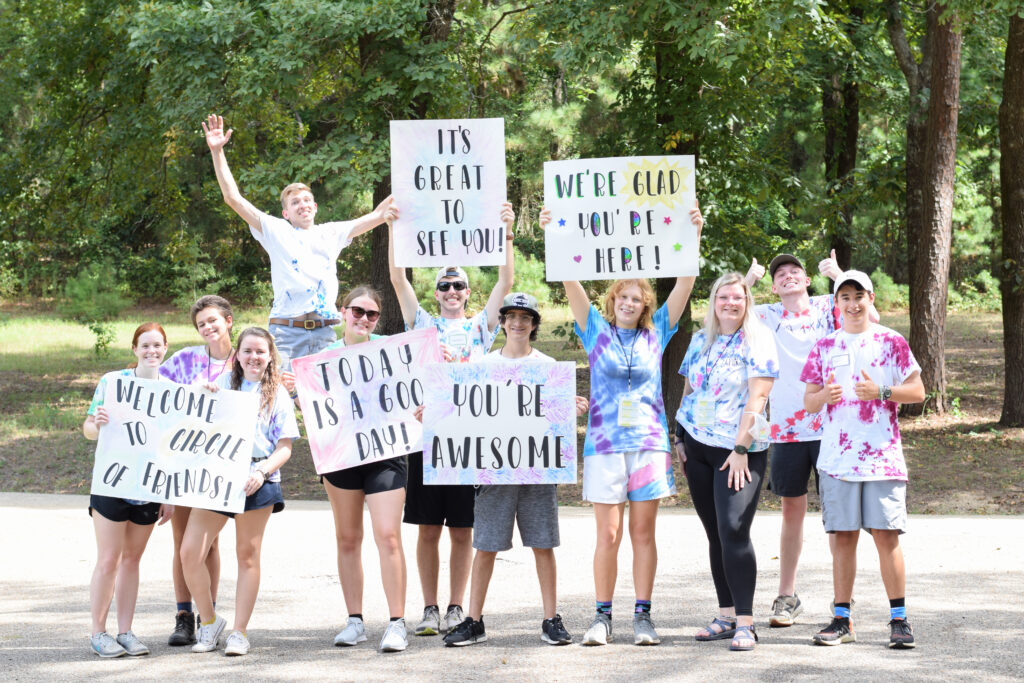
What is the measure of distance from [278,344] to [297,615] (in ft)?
5.37

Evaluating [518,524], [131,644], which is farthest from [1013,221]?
[131,644]

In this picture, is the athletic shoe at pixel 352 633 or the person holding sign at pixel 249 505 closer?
the person holding sign at pixel 249 505

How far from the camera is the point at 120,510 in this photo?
5.74 m

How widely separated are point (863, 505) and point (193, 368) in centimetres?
353

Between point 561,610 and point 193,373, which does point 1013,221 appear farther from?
point 193,373

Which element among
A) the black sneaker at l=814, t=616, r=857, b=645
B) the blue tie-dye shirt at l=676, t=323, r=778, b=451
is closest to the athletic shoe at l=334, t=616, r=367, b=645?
the blue tie-dye shirt at l=676, t=323, r=778, b=451

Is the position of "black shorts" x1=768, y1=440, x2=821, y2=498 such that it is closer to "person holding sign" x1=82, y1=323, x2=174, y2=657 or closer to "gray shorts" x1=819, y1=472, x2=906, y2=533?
"gray shorts" x1=819, y1=472, x2=906, y2=533

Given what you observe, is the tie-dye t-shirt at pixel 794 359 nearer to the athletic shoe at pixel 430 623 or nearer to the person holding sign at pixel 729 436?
the person holding sign at pixel 729 436

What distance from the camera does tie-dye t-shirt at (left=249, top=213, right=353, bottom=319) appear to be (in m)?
6.97

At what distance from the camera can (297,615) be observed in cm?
664

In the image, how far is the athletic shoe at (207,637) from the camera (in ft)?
18.9

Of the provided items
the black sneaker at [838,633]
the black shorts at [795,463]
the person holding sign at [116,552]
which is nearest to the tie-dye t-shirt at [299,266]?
the person holding sign at [116,552]

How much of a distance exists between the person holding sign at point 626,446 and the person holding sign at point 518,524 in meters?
0.20

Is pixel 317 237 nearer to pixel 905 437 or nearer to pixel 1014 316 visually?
pixel 905 437
